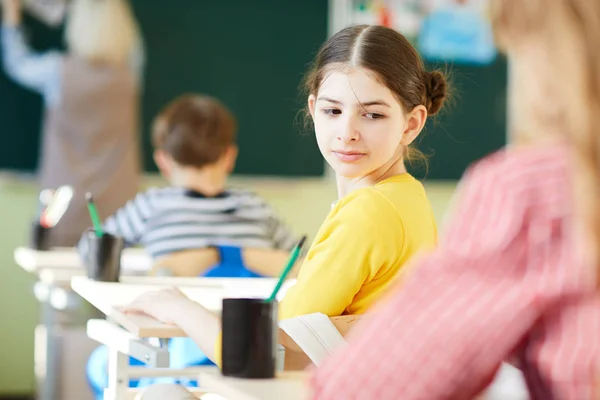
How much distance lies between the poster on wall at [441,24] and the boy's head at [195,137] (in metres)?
2.03

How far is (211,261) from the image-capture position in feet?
9.40

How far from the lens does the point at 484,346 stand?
0.81 meters

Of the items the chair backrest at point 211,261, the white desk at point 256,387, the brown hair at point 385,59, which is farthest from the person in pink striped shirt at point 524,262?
the chair backrest at point 211,261

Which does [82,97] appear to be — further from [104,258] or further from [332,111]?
[332,111]

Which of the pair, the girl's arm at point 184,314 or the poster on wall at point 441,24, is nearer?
the girl's arm at point 184,314

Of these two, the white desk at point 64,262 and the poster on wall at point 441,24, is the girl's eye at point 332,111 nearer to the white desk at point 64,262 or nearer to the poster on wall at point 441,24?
the white desk at point 64,262

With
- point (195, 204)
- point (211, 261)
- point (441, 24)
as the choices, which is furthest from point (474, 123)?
point (211, 261)

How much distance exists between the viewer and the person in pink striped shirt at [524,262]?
767mm

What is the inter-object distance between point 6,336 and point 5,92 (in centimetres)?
116

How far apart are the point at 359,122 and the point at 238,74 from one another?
3.15 metres

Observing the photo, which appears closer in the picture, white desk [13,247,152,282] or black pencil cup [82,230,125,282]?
black pencil cup [82,230,125,282]

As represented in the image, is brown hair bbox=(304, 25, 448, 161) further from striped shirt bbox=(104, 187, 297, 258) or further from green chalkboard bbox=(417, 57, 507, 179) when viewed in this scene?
green chalkboard bbox=(417, 57, 507, 179)

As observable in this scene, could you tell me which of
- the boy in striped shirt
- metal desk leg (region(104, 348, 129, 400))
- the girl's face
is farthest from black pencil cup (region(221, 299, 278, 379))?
the boy in striped shirt

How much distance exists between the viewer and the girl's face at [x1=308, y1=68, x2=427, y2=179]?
1.79 m
